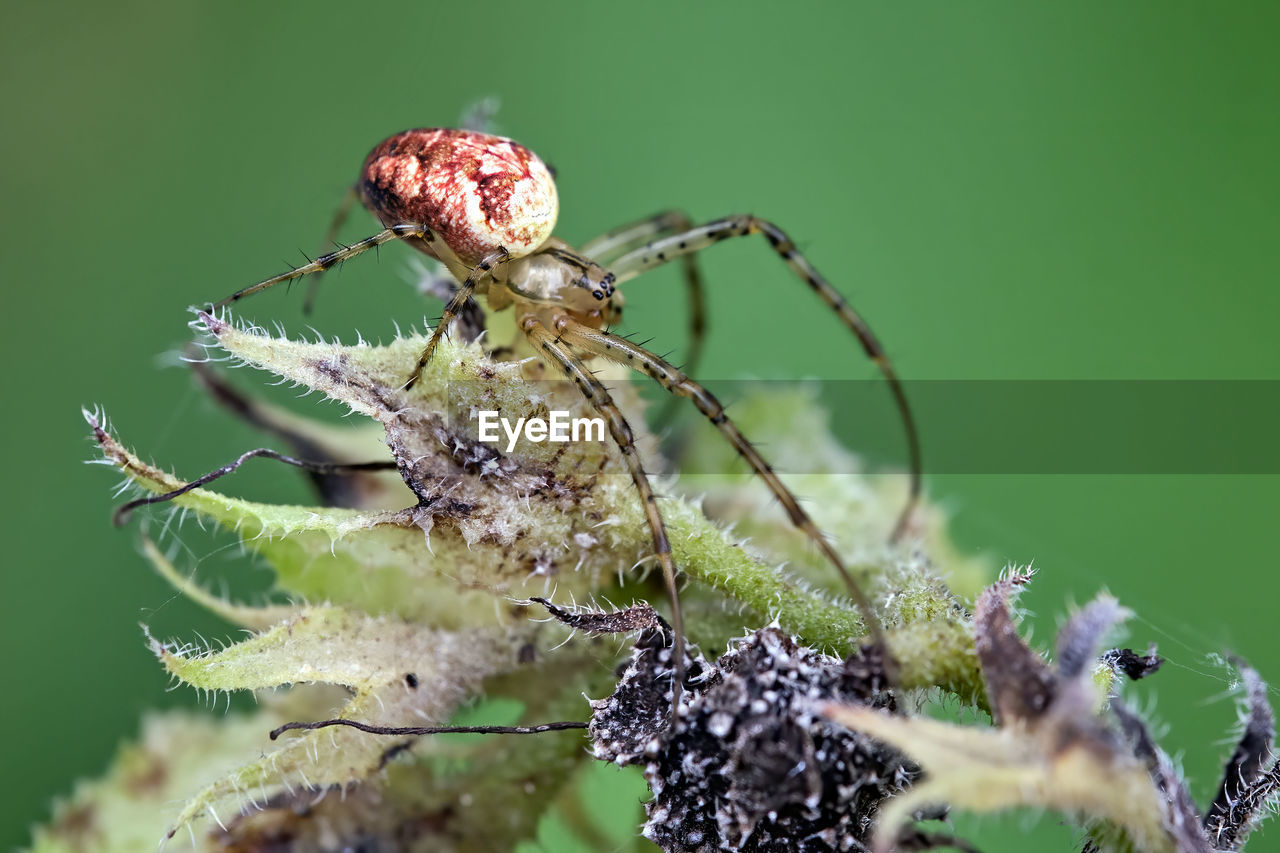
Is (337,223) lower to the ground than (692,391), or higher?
higher

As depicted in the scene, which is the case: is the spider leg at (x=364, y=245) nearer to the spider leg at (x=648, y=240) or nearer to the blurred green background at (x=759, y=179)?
the spider leg at (x=648, y=240)

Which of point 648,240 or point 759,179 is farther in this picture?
point 759,179

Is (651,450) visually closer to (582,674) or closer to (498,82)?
(582,674)

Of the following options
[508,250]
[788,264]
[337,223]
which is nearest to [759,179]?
[788,264]

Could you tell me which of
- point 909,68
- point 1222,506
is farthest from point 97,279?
point 1222,506

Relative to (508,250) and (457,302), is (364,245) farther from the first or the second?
(457,302)

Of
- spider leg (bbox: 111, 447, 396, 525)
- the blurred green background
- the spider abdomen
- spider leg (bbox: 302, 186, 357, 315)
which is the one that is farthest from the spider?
the blurred green background

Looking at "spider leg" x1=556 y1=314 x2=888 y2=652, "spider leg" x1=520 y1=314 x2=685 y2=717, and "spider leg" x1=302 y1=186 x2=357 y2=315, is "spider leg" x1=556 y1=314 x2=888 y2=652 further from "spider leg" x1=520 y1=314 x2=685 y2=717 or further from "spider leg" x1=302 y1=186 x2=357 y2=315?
"spider leg" x1=302 y1=186 x2=357 y2=315
